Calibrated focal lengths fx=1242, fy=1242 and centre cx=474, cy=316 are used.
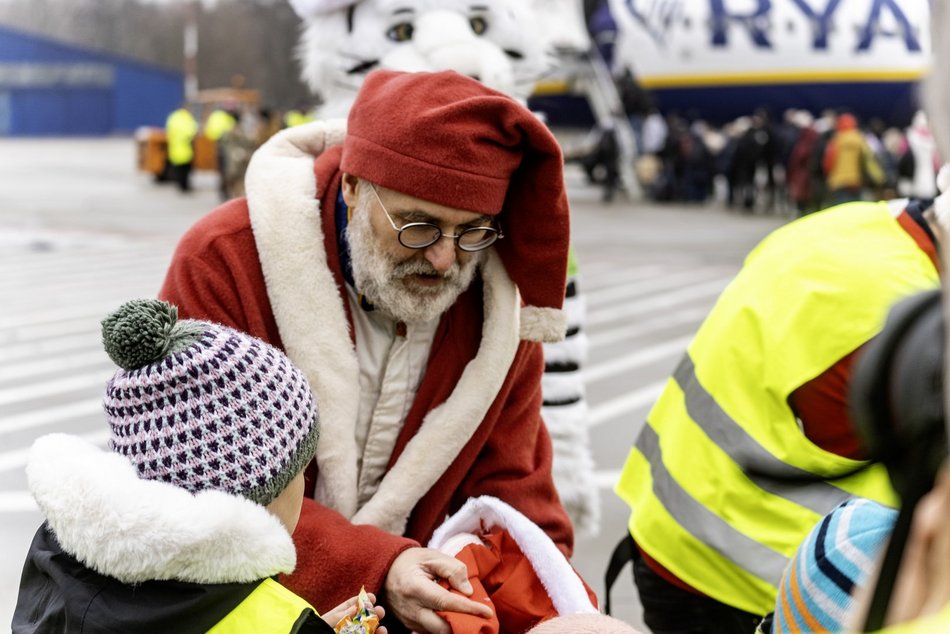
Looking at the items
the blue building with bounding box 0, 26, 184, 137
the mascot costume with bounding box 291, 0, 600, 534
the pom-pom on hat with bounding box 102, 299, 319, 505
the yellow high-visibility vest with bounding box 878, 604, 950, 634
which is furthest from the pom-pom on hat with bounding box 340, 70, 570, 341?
the blue building with bounding box 0, 26, 184, 137

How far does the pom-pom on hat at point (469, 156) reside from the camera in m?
2.24

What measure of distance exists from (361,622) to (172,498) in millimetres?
474

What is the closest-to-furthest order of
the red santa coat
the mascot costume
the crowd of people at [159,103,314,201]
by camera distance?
the red santa coat, the mascot costume, the crowd of people at [159,103,314,201]

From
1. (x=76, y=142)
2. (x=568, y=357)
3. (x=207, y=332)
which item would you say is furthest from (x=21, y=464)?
(x=76, y=142)

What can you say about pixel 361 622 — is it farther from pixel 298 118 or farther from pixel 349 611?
pixel 298 118

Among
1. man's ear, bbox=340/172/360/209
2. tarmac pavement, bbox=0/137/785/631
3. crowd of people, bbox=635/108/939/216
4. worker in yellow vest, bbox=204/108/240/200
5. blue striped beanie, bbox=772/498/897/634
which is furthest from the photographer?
worker in yellow vest, bbox=204/108/240/200

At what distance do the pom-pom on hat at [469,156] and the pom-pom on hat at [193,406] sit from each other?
0.54 meters

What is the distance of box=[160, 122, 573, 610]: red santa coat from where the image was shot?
7.52 ft

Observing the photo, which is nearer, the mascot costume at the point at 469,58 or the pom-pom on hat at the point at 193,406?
the pom-pom on hat at the point at 193,406

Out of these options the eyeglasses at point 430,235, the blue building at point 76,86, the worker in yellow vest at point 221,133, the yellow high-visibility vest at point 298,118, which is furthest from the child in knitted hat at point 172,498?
the blue building at point 76,86

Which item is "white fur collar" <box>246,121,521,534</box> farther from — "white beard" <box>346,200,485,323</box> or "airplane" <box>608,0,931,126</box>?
"airplane" <box>608,0,931,126</box>

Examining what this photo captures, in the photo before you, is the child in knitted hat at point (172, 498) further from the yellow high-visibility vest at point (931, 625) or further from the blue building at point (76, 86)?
the blue building at point (76, 86)

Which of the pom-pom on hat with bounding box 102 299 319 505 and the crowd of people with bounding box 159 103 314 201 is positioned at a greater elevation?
the pom-pom on hat with bounding box 102 299 319 505

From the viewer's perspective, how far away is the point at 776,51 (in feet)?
74.9
